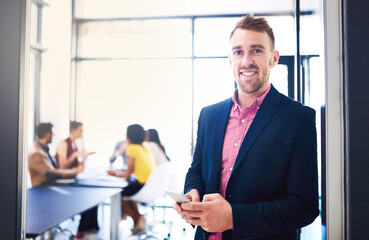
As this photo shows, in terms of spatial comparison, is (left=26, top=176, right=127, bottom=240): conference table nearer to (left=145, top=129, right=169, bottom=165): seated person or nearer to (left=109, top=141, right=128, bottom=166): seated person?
(left=109, top=141, right=128, bottom=166): seated person

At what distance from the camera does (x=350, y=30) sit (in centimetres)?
73

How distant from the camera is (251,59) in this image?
114cm

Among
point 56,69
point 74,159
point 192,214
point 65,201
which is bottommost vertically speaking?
point 65,201

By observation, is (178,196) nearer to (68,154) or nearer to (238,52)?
(238,52)

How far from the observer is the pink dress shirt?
3.67 ft

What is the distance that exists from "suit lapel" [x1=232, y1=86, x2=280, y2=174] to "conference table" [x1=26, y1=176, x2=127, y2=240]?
138 cm

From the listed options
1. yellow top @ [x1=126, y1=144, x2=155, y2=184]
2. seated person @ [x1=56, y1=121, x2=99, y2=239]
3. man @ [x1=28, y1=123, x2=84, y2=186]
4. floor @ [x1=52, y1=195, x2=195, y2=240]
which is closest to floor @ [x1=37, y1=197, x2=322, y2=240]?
floor @ [x1=52, y1=195, x2=195, y2=240]

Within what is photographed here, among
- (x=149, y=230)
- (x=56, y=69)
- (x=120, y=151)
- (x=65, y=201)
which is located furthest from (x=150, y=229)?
(x=56, y=69)

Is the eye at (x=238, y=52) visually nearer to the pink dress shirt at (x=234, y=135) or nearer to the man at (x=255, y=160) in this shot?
the man at (x=255, y=160)

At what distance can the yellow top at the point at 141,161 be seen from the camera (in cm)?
323

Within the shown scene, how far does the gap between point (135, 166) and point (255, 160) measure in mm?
2426

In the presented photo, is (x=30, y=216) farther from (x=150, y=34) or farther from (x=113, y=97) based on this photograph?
(x=150, y=34)

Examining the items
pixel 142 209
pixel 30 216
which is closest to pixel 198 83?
pixel 142 209

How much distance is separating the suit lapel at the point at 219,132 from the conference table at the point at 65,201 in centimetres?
124
